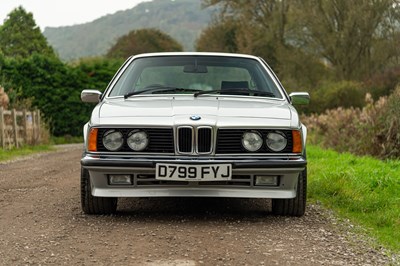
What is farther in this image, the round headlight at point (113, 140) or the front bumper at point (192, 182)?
the round headlight at point (113, 140)

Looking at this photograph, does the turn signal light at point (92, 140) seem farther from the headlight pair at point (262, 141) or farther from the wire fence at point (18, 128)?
the wire fence at point (18, 128)

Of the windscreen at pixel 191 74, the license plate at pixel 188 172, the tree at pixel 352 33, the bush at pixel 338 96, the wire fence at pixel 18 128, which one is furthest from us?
the tree at pixel 352 33

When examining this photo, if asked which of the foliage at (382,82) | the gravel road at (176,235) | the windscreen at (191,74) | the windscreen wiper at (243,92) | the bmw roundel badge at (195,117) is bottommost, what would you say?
the foliage at (382,82)

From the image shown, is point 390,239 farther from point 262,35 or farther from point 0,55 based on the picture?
point 262,35

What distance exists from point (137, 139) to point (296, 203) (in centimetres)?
150

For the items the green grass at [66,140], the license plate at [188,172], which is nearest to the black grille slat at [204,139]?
the license plate at [188,172]

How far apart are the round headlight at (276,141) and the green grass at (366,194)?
100 centimetres

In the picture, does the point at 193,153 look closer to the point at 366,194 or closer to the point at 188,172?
the point at 188,172

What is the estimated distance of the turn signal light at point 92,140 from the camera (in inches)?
203

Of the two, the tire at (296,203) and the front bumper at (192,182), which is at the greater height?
the front bumper at (192,182)

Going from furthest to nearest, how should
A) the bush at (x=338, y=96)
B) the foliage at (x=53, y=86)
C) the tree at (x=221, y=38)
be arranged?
the tree at (x=221, y=38) < the foliage at (x=53, y=86) < the bush at (x=338, y=96)

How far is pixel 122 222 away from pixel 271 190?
49.8 inches

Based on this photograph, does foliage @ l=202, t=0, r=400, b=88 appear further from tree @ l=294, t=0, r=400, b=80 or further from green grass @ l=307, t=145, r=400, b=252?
green grass @ l=307, t=145, r=400, b=252

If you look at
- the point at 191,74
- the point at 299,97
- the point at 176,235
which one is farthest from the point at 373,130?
the point at 176,235
